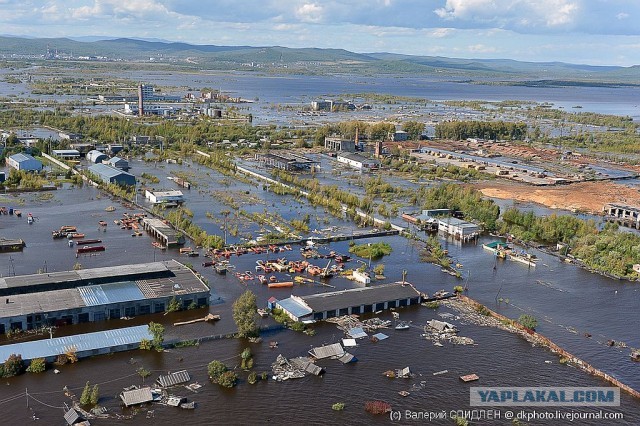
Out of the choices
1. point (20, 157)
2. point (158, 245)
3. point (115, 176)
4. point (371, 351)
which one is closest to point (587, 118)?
point (115, 176)

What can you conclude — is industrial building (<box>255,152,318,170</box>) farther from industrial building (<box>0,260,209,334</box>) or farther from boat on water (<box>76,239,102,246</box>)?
industrial building (<box>0,260,209,334</box>)

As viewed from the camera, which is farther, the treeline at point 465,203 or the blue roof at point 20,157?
the blue roof at point 20,157

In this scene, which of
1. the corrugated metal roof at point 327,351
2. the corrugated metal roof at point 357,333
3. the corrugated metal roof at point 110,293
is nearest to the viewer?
the corrugated metal roof at point 327,351

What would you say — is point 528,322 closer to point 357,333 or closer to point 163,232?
point 357,333

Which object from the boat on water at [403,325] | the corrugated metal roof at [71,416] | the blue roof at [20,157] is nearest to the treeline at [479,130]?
the blue roof at [20,157]

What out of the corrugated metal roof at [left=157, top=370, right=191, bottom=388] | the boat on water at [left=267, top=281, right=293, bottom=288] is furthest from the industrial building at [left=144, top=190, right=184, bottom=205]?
the corrugated metal roof at [left=157, top=370, right=191, bottom=388]

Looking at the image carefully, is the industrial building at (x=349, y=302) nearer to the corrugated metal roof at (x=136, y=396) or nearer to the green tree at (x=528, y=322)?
the green tree at (x=528, y=322)

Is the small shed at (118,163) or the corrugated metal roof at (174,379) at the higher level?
the small shed at (118,163)
